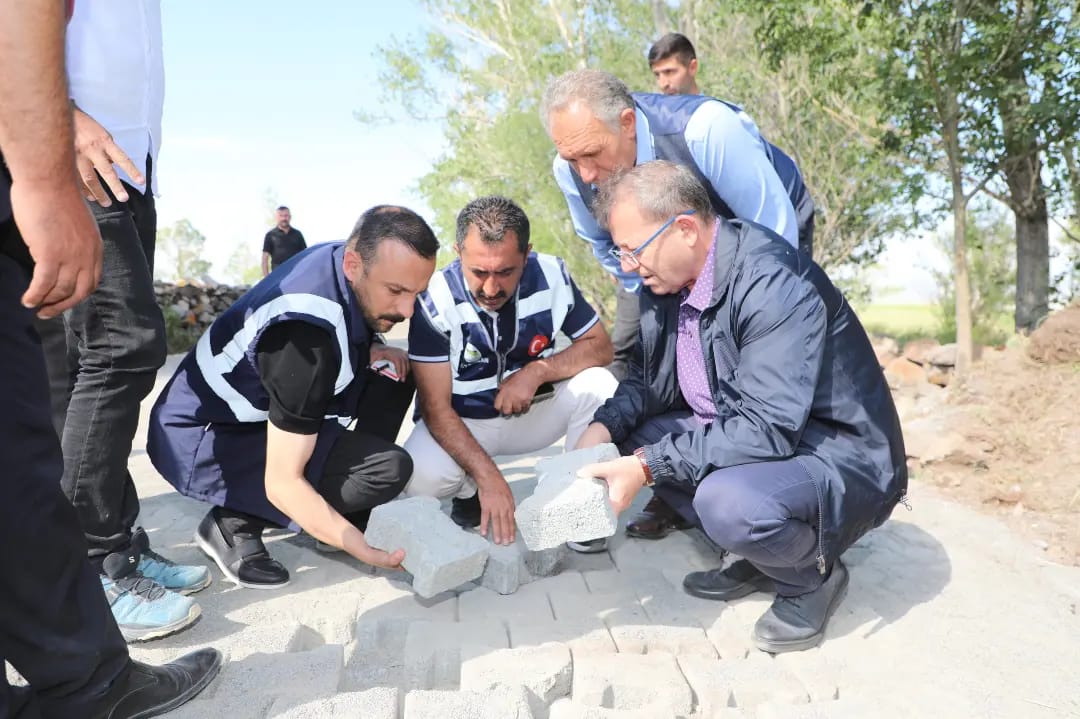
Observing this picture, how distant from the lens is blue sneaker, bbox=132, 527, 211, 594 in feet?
8.14

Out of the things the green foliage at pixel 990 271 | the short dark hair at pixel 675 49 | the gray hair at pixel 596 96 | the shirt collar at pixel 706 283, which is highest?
the short dark hair at pixel 675 49

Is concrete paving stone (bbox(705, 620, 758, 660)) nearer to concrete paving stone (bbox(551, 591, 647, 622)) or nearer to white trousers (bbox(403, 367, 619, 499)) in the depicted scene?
concrete paving stone (bbox(551, 591, 647, 622))

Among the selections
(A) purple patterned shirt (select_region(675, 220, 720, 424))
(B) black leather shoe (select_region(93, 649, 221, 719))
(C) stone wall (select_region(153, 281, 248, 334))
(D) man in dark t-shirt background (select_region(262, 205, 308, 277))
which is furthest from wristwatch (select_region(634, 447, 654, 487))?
(C) stone wall (select_region(153, 281, 248, 334))

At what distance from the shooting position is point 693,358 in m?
2.58

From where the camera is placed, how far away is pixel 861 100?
7.39 meters

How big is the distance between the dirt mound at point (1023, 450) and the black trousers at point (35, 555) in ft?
10.4

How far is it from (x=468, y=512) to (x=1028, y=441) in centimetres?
298

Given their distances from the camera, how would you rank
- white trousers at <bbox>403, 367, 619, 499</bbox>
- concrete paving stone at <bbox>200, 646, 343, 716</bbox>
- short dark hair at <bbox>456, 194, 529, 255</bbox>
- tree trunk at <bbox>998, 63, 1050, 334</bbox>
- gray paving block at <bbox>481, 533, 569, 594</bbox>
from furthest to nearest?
tree trunk at <bbox>998, 63, 1050, 334</bbox> → white trousers at <bbox>403, 367, 619, 499</bbox> → short dark hair at <bbox>456, 194, 529, 255</bbox> → gray paving block at <bbox>481, 533, 569, 594</bbox> → concrete paving stone at <bbox>200, 646, 343, 716</bbox>

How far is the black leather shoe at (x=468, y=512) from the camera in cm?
322

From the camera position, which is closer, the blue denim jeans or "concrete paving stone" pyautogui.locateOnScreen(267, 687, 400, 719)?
"concrete paving stone" pyautogui.locateOnScreen(267, 687, 400, 719)

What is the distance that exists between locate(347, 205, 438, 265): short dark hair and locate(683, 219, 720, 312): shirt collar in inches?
31.6

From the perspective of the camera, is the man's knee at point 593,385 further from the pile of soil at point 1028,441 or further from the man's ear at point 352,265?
the pile of soil at point 1028,441

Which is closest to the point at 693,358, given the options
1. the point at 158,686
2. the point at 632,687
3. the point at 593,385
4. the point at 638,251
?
the point at 638,251

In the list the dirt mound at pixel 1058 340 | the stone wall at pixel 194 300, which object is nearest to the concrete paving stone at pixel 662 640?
the dirt mound at pixel 1058 340
